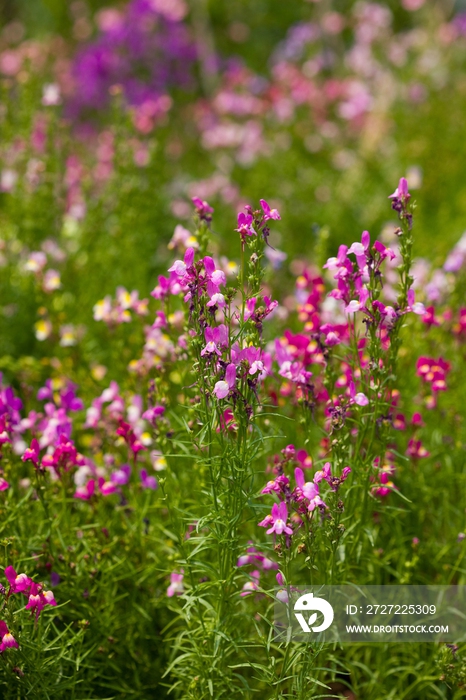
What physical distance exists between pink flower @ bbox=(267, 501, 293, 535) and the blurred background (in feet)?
4.88

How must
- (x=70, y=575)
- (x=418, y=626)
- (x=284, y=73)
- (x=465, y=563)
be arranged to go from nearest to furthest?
(x=70, y=575)
(x=418, y=626)
(x=465, y=563)
(x=284, y=73)

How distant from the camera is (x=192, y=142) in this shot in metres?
7.95

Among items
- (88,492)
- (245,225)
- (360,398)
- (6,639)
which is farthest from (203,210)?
(6,639)

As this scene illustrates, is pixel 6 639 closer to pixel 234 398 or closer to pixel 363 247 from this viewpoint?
pixel 234 398

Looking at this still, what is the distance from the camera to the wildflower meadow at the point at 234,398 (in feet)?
7.02

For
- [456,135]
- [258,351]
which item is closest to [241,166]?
[456,135]

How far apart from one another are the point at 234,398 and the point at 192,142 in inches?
252

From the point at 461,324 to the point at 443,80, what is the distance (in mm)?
5159

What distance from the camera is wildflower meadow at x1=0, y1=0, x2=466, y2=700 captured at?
84.2 inches

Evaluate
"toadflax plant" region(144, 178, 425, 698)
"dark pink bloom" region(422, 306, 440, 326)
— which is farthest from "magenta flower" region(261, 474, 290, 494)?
"dark pink bloom" region(422, 306, 440, 326)

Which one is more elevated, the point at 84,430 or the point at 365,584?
the point at 84,430

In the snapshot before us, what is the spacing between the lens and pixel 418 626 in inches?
102

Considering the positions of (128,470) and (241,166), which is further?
(241,166)

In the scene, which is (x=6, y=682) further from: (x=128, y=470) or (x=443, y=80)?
(x=443, y=80)
